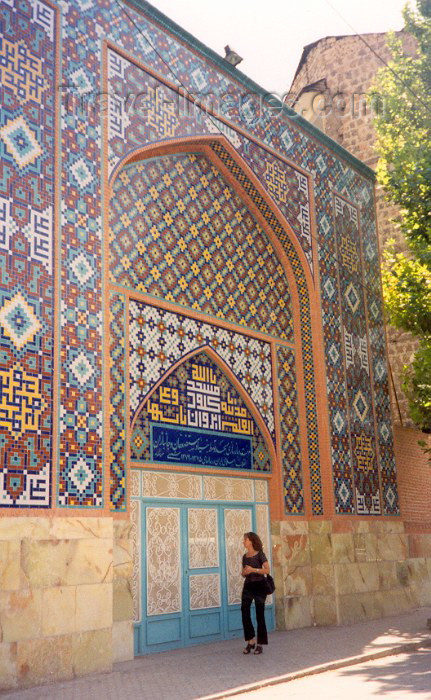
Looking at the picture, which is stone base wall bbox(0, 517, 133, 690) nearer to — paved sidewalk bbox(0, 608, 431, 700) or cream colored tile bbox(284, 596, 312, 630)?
paved sidewalk bbox(0, 608, 431, 700)

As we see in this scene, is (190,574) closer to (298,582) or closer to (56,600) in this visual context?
(298,582)

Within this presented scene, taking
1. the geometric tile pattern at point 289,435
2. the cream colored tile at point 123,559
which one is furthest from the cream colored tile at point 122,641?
the geometric tile pattern at point 289,435

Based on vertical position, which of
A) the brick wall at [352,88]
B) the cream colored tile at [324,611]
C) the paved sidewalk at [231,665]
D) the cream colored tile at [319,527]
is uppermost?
the brick wall at [352,88]

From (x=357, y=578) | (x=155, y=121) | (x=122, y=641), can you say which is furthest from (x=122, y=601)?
(x=155, y=121)

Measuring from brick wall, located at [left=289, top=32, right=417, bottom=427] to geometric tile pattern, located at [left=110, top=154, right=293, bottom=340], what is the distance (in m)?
5.32

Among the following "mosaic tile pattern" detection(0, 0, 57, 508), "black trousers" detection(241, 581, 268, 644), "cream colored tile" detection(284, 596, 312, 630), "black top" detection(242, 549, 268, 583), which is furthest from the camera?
"cream colored tile" detection(284, 596, 312, 630)

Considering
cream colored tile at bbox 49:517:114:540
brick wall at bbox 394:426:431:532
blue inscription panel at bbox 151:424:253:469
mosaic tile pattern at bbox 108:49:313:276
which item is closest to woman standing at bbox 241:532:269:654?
blue inscription panel at bbox 151:424:253:469

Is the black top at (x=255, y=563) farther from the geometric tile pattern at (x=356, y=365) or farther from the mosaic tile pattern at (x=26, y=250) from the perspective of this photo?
the geometric tile pattern at (x=356, y=365)

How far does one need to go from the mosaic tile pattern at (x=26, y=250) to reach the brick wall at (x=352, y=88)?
28.8ft

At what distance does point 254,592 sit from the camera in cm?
729

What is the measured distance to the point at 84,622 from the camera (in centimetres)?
632

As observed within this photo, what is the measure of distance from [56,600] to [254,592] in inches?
79.2

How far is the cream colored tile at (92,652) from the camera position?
6211 millimetres

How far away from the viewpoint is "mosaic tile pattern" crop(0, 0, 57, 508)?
6176 mm
